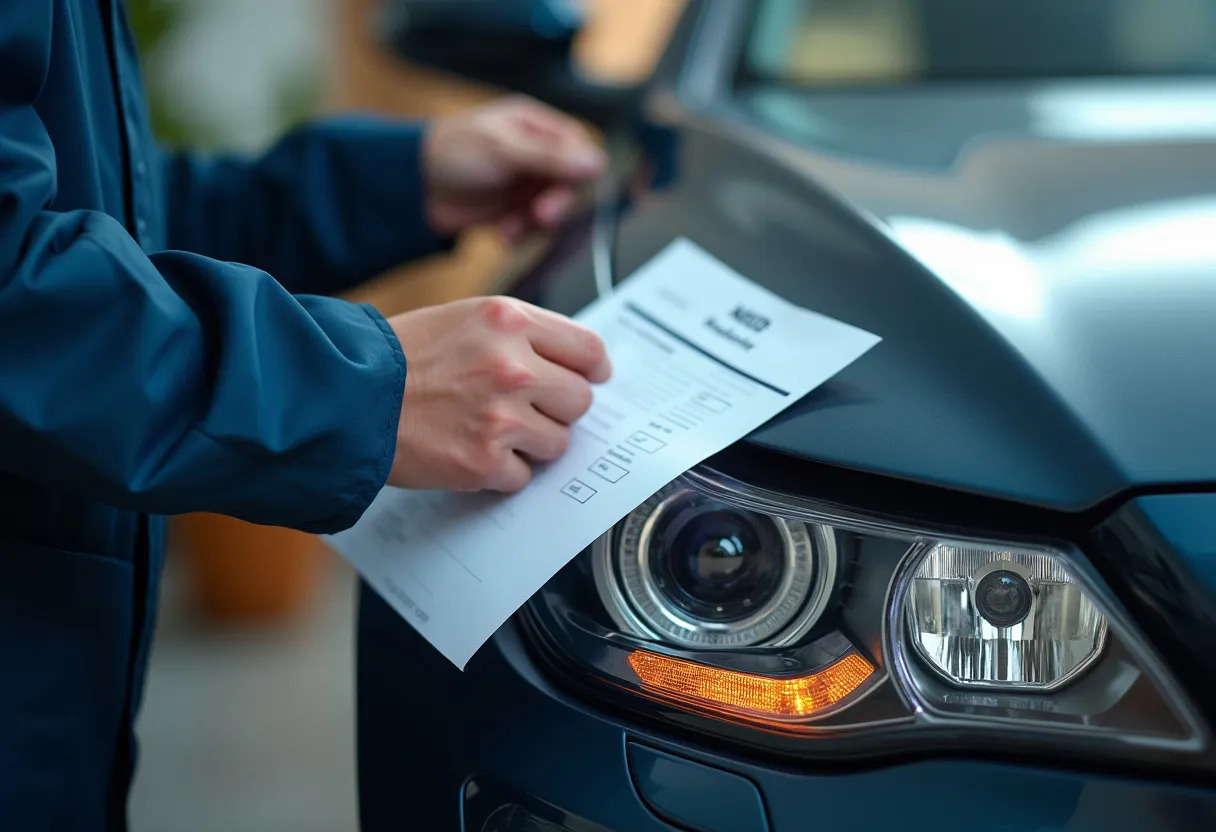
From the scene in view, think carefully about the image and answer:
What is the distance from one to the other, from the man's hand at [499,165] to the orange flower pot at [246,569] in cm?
121

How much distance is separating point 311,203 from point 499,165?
25cm

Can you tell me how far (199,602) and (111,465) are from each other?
211 cm

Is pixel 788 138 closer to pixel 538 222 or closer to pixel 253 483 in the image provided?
pixel 538 222

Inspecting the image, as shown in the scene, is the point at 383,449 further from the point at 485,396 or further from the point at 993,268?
the point at 993,268

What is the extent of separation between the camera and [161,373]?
68cm

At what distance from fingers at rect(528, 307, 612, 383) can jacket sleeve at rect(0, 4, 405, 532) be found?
109mm

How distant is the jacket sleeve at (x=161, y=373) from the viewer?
666mm

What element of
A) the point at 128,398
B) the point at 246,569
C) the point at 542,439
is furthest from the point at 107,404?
the point at 246,569

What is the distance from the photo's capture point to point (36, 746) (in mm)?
819

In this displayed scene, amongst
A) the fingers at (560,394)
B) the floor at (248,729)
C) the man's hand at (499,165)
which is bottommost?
the floor at (248,729)

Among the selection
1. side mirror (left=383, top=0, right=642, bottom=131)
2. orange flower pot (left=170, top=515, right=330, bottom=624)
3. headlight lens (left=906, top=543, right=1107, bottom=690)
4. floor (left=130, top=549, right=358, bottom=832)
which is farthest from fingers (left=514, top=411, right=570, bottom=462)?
orange flower pot (left=170, top=515, right=330, bottom=624)

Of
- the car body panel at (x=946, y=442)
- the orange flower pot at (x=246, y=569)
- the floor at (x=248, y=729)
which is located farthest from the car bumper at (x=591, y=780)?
the orange flower pot at (x=246, y=569)

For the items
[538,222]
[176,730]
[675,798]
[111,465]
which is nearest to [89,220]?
[111,465]

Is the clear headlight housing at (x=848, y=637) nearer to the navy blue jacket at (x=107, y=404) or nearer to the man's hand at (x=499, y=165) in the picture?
the navy blue jacket at (x=107, y=404)
